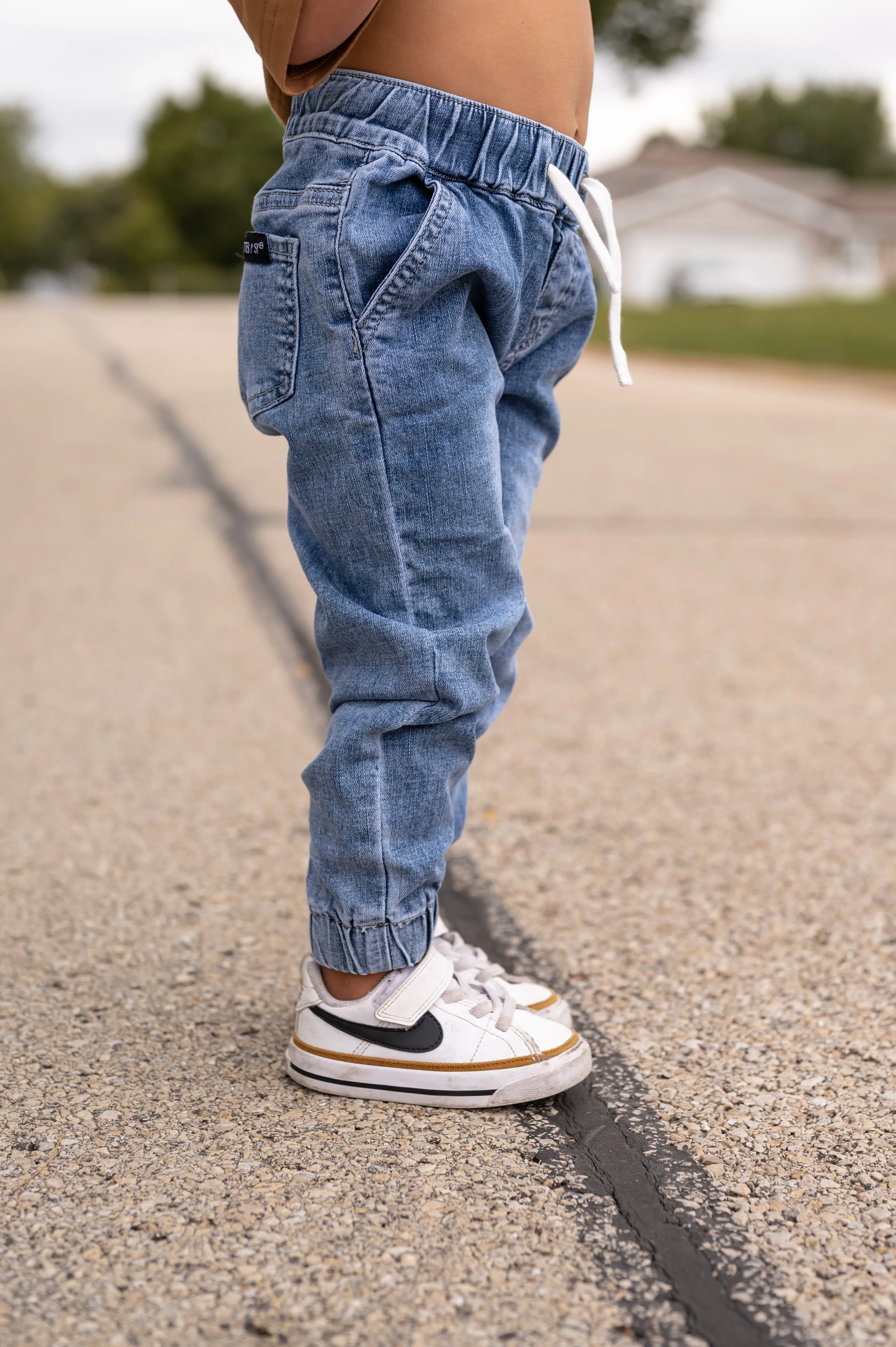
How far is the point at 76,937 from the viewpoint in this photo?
1767 mm

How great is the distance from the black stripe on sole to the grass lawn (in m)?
10.4

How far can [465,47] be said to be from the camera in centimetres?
125

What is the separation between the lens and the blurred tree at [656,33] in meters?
12.4

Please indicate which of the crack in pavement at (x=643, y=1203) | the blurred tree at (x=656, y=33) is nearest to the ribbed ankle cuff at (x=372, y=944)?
the crack in pavement at (x=643, y=1203)

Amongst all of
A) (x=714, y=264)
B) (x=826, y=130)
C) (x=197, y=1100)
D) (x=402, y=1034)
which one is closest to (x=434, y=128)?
(x=402, y=1034)

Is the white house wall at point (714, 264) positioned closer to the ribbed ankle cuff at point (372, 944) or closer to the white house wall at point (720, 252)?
the white house wall at point (720, 252)

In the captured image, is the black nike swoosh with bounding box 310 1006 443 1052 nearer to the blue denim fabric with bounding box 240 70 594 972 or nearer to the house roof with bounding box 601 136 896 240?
the blue denim fabric with bounding box 240 70 594 972

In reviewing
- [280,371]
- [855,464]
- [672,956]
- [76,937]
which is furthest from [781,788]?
[855,464]

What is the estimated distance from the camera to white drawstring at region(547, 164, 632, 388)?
1.31m

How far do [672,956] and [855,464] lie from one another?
4560 mm

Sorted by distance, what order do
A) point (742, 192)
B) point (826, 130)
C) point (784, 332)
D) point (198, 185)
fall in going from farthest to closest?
1. point (826, 130)
2. point (198, 185)
3. point (742, 192)
4. point (784, 332)

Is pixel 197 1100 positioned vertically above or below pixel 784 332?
above

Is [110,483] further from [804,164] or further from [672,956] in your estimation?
[804,164]

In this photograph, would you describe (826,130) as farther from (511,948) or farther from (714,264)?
(511,948)
